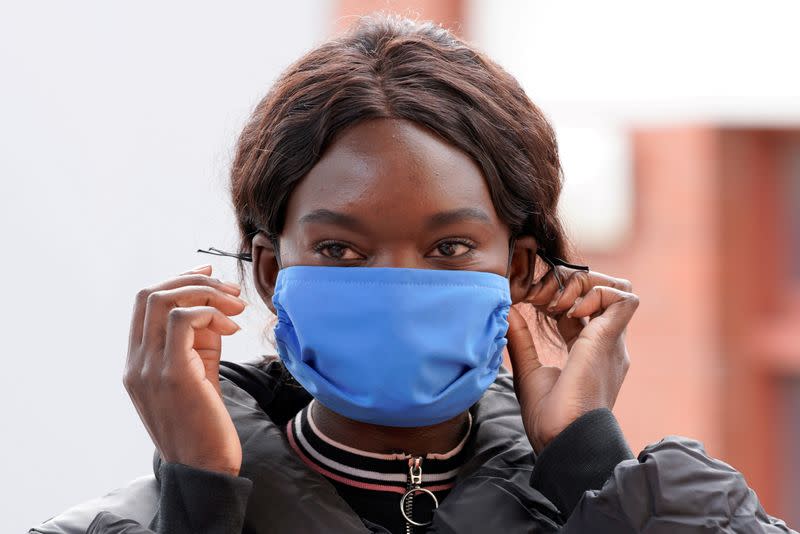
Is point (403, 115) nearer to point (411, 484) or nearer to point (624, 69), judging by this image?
point (411, 484)

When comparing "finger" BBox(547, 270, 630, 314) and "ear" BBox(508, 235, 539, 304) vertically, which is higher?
"ear" BBox(508, 235, 539, 304)

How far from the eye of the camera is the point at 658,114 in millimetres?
5750

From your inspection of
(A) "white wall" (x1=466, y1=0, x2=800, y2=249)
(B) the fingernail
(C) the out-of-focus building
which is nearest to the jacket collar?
(B) the fingernail

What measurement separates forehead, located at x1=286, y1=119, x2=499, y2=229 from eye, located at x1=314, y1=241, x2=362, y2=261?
6 centimetres

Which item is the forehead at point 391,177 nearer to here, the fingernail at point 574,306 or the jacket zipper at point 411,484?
the fingernail at point 574,306

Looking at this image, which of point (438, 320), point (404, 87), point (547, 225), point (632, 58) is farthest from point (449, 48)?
point (632, 58)

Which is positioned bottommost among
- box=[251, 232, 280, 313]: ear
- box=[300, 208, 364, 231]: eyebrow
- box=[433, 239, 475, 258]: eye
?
box=[251, 232, 280, 313]: ear

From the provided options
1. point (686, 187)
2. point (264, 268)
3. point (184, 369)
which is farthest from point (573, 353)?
point (686, 187)

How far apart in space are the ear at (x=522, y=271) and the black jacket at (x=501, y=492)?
0.23 m

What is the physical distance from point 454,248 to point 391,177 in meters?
0.17

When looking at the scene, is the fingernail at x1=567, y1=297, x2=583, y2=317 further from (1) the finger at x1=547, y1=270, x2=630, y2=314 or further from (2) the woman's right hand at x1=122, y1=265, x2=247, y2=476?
(2) the woman's right hand at x1=122, y1=265, x2=247, y2=476

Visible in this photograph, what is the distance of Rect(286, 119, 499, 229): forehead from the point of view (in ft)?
7.06

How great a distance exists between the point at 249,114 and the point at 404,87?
39 centimetres

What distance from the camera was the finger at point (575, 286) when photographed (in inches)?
96.5
